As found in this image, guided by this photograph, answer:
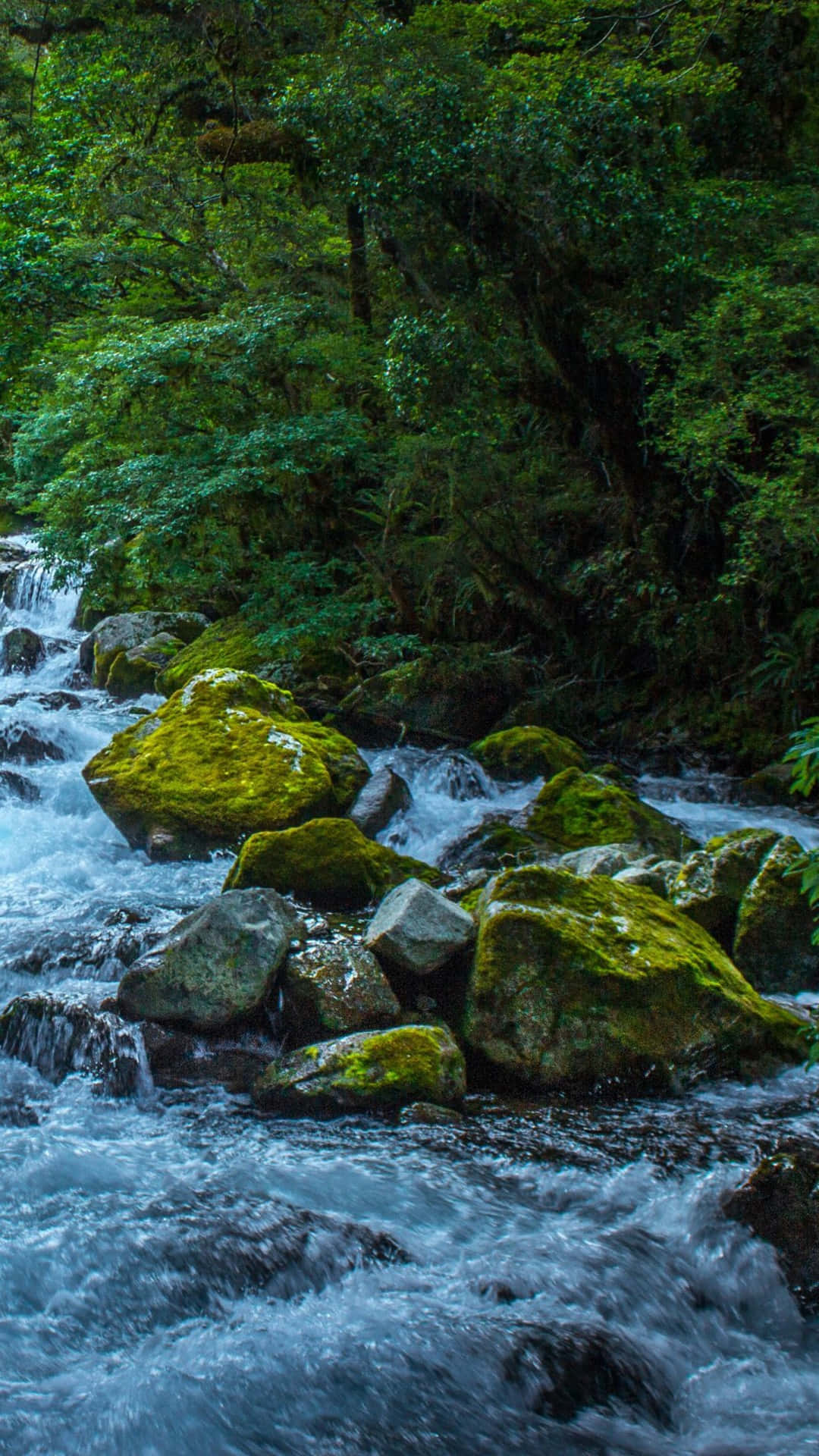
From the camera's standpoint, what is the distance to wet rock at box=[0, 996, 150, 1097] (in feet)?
15.8

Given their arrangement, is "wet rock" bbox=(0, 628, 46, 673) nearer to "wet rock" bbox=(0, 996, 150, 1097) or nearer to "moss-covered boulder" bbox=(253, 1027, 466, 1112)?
"wet rock" bbox=(0, 996, 150, 1097)

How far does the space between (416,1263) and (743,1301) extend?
1177 millimetres

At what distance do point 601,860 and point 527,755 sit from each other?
11.8 feet

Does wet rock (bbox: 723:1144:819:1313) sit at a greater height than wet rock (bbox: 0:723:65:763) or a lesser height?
lesser

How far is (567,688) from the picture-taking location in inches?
471

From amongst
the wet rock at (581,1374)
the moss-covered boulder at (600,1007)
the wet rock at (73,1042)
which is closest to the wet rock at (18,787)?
the wet rock at (73,1042)

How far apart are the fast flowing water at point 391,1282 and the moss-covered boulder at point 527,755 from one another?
216 inches

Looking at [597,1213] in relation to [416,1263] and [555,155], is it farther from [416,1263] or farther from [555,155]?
[555,155]

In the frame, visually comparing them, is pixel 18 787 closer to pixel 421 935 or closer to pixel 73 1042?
pixel 73 1042

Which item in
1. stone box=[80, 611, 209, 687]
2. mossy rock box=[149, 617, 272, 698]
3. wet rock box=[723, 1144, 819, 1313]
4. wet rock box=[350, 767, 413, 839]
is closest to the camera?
wet rock box=[723, 1144, 819, 1313]

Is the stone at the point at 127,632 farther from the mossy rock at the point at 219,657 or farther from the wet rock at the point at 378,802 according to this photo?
the wet rock at the point at 378,802

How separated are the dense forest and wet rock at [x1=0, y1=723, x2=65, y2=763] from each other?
247 centimetres

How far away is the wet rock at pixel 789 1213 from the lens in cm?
358

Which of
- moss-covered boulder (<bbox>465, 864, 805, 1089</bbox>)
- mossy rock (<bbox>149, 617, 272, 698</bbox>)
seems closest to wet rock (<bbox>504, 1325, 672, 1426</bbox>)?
moss-covered boulder (<bbox>465, 864, 805, 1089</bbox>)
